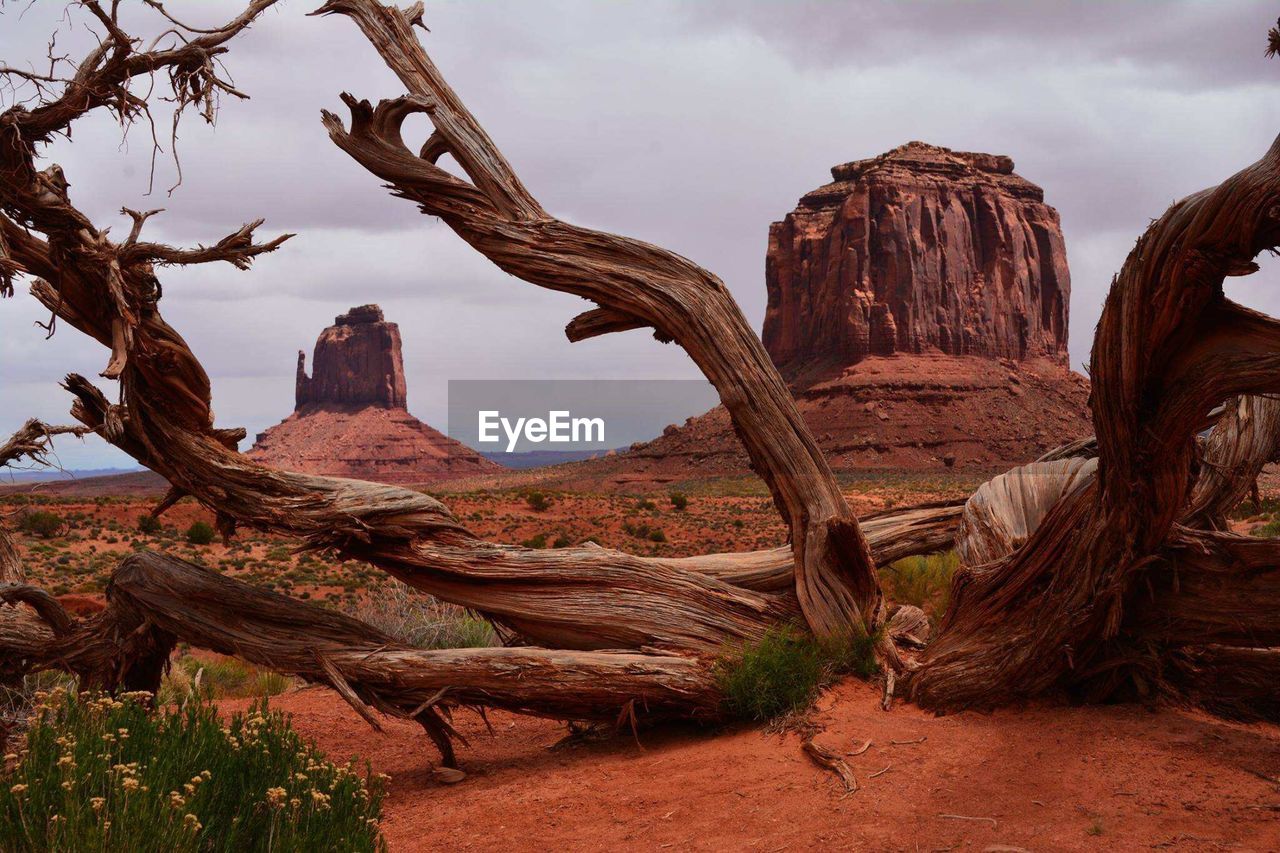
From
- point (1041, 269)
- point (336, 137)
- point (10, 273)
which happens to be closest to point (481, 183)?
point (336, 137)

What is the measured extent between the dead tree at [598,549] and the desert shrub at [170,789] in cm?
210

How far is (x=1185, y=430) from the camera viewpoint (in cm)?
531

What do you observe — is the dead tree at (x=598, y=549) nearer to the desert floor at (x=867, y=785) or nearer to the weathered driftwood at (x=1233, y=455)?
the weathered driftwood at (x=1233, y=455)

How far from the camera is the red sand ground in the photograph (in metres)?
4.57

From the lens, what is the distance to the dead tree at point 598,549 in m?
6.00

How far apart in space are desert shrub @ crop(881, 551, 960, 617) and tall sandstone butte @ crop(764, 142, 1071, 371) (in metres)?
84.2

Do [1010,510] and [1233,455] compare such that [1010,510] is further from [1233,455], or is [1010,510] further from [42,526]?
[42,526]

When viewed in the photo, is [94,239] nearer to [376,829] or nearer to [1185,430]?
[376,829]

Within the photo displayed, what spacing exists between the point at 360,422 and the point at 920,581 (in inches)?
5325

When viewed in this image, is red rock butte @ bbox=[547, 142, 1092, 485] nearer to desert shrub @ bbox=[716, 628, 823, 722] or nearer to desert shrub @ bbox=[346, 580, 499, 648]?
desert shrub @ bbox=[346, 580, 499, 648]

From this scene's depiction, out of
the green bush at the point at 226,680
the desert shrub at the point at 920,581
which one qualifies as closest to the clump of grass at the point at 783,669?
the desert shrub at the point at 920,581

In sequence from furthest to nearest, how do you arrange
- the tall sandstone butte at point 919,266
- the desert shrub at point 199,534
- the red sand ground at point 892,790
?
the tall sandstone butte at point 919,266 < the desert shrub at point 199,534 < the red sand ground at point 892,790

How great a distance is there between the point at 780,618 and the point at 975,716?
1546 mm

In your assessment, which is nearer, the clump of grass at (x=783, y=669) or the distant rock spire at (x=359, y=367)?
the clump of grass at (x=783, y=669)
